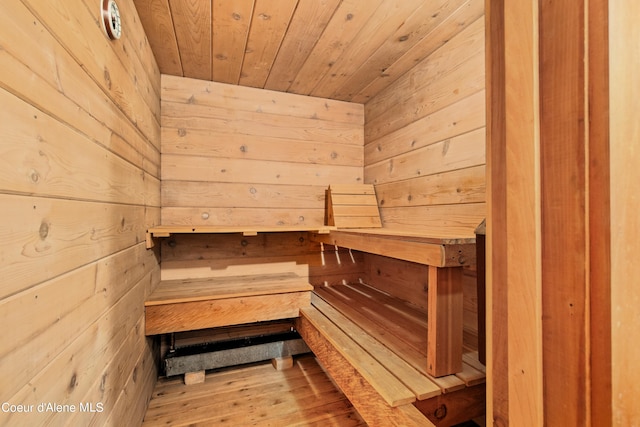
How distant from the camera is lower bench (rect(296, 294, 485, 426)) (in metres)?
1.06

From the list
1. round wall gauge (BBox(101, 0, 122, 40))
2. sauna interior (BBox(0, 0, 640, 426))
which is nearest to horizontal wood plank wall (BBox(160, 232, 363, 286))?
sauna interior (BBox(0, 0, 640, 426))

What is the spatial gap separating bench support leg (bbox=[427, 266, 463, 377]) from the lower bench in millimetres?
59

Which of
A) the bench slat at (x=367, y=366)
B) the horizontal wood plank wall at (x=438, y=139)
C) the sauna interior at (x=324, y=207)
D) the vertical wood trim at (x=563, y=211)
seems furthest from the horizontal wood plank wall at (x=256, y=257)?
the vertical wood trim at (x=563, y=211)

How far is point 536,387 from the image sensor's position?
0.52 m

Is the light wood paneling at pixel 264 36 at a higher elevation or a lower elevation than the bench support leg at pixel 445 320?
higher

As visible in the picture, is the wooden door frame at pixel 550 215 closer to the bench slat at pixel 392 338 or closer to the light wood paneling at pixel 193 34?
the bench slat at pixel 392 338

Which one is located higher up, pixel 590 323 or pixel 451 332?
pixel 590 323

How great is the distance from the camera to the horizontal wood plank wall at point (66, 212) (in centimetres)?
58

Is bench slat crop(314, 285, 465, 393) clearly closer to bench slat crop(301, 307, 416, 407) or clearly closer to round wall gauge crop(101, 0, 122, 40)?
bench slat crop(301, 307, 416, 407)

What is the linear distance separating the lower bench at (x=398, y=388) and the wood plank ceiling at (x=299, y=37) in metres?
1.67

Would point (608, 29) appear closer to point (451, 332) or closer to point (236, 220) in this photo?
point (451, 332)

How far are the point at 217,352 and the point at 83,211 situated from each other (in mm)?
1514

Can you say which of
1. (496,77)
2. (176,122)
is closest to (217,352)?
(176,122)

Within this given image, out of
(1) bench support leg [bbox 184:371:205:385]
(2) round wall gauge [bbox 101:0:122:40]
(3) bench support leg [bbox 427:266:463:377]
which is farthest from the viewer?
(1) bench support leg [bbox 184:371:205:385]
